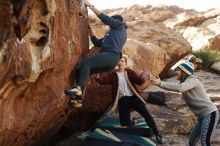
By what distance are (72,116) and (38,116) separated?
328 cm

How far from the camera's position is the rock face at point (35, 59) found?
6.22 metres

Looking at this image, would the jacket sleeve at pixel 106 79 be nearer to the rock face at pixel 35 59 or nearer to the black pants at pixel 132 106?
the black pants at pixel 132 106

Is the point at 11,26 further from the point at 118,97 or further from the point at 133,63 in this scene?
the point at 133,63

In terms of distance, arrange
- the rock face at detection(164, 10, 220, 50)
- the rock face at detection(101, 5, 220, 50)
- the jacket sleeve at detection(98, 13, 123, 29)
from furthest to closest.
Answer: the rock face at detection(101, 5, 220, 50) → the rock face at detection(164, 10, 220, 50) → the jacket sleeve at detection(98, 13, 123, 29)

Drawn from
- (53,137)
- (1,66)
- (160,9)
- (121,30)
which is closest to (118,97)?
(121,30)

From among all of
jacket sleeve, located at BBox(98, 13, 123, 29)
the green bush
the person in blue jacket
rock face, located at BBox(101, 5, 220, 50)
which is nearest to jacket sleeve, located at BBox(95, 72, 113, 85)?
the person in blue jacket

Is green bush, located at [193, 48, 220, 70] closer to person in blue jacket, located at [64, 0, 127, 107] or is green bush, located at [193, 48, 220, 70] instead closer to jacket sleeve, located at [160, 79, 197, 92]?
jacket sleeve, located at [160, 79, 197, 92]

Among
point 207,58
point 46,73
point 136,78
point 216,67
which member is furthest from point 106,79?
point 207,58

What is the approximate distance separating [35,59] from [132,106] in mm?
2719

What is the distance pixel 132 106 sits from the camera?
8.90m

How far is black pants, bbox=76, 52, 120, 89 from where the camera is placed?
752 cm

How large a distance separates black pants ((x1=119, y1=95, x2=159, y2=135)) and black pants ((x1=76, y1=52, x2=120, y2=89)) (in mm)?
1027

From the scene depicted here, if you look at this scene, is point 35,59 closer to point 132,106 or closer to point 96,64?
point 96,64

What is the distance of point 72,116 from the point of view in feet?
36.3
